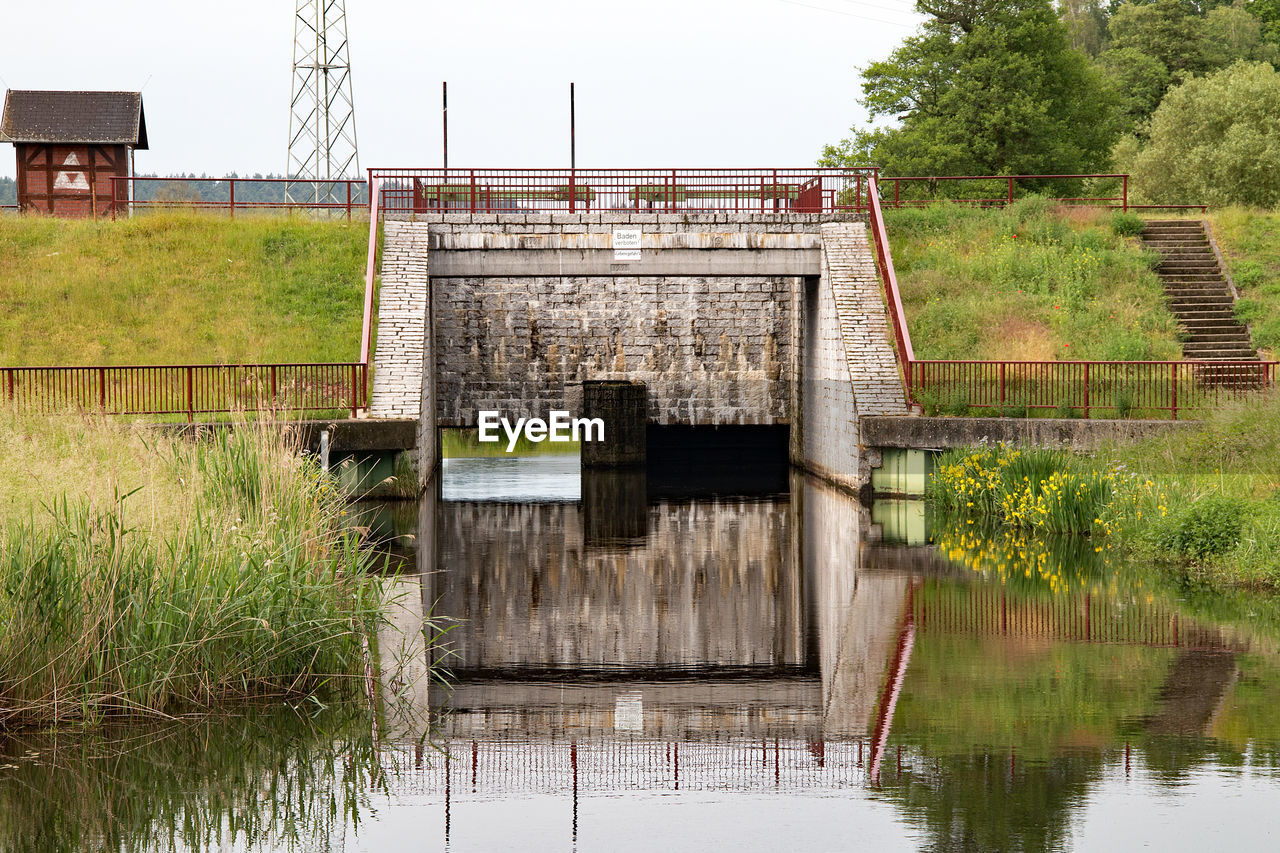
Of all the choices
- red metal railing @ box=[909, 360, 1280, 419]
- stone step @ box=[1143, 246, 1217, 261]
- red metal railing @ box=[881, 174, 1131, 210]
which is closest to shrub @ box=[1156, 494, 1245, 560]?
red metal railing @ box=[909, 360, 1280, 419]

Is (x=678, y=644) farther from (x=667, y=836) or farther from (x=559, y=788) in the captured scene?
(x=667, y=836)

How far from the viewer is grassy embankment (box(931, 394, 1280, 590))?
13633 mm

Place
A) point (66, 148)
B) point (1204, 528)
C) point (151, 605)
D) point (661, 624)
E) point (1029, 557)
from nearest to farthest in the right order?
point (151, 605)
point (661, 624)
point (1204, 528)
point (1029, 557)
point (66, 148)

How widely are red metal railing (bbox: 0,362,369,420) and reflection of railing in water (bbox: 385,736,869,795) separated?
1294 cm

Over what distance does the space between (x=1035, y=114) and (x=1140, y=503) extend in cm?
2736

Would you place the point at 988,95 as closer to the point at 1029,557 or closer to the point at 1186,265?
the point at 1186,265

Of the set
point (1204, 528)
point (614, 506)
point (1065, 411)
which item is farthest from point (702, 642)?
point (1065, 411)

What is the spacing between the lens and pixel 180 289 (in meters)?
27.4

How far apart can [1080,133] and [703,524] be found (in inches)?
1195

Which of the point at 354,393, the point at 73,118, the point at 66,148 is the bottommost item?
the point at 354,393

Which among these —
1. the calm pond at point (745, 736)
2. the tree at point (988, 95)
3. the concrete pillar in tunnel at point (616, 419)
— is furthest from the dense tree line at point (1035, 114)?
the calm pond at point (745, 736)

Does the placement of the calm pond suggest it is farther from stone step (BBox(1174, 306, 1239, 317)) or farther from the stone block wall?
stone step (BBox(1174, 306, 1239, 317))

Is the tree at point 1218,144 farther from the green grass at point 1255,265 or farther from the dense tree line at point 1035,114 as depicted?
the green grass at point 1255,265

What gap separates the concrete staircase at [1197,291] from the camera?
83.1 feet
